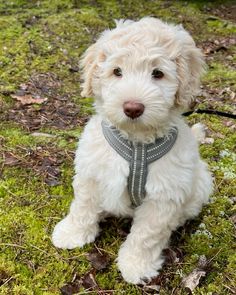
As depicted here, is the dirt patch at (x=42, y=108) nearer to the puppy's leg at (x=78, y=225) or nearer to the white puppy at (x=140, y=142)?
the puppy's leg at (x=78, y=225)

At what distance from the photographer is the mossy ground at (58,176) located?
365cm

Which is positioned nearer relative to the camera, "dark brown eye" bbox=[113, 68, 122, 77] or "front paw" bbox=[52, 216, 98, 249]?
"dark brown eye" bbox=[113, 68, 122, 77]

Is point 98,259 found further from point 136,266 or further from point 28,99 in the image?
point 28,99

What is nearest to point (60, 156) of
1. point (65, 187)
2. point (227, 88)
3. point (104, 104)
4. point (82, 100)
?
point (65, 187)

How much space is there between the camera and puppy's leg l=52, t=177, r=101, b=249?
376cm

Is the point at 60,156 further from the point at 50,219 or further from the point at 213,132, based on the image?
the point at 213,132

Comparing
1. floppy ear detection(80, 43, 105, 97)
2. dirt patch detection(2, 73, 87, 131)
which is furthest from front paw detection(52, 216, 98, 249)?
dirt patch detection(2, 73, 87, 131)

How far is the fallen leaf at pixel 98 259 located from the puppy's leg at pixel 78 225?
4.6 inches

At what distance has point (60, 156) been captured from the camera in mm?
4891

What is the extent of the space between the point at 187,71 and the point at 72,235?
160 cm

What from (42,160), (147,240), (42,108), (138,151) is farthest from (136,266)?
(42,108)

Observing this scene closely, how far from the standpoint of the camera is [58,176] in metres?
4.61

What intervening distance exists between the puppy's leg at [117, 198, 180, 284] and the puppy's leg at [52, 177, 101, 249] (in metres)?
0.31

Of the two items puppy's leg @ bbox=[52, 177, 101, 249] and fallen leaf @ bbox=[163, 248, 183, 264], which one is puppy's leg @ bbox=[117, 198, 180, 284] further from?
puppy's leg @ bbox=[52, 177, 101, 249]
